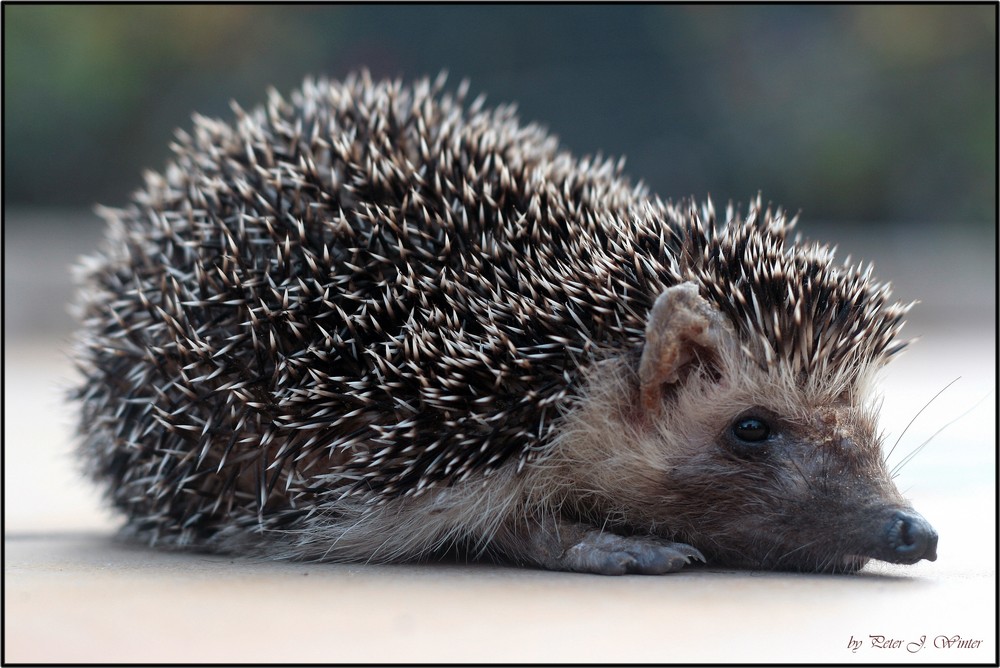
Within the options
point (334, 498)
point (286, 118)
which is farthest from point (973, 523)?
point (286, 118)

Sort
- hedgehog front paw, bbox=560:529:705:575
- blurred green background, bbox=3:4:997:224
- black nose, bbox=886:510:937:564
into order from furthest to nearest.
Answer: blurred green background, bbox=3:4:997:224 < hedgehog front paw, bbox=560:529:705:575 < black nose, bbox=886:510:937:564

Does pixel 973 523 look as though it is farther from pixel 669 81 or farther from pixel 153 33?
pixel 153 33

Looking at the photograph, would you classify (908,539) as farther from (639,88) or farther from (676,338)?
(639,88)

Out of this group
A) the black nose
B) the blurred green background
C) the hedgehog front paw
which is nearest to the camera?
the black nose

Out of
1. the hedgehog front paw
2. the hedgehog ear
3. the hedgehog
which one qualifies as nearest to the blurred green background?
the hedgehog

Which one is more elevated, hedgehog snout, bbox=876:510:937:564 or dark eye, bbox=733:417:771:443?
dark eye, bbox=733:417:771:443

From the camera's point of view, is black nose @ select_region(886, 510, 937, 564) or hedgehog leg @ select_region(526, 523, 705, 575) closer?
black nose @ select_region(886, 510, 937, 564)

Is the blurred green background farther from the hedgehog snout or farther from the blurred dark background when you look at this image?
the hedgehog snout

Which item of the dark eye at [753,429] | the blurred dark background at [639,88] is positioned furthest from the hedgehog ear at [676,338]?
the blurred dark background at [639,88]
